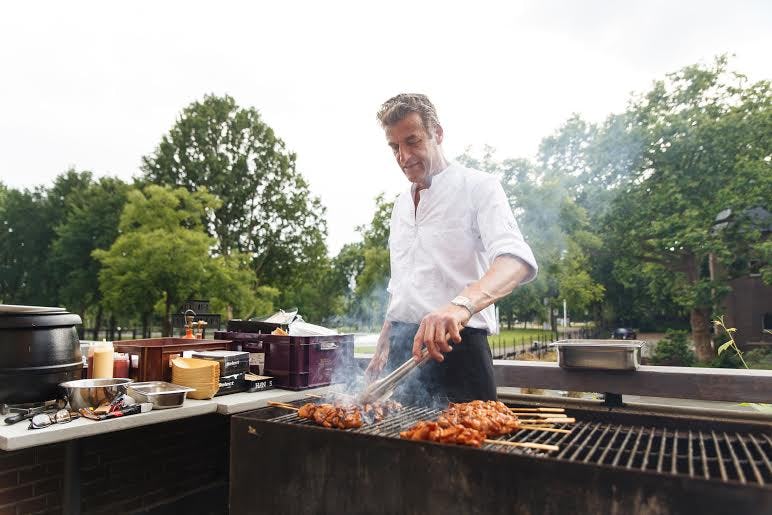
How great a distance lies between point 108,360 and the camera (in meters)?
2.90

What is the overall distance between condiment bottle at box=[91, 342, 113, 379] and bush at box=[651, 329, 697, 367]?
2188cm

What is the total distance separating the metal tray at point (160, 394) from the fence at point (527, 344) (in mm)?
9729

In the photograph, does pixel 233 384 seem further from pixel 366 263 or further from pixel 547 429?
pixel 366 263

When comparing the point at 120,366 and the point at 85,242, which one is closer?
the point at 120,366

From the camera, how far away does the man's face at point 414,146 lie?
245 cm

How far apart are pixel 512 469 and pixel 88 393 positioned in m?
2.15

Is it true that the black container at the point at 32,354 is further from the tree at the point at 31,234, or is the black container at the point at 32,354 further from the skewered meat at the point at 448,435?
the tree at the point at 31,234

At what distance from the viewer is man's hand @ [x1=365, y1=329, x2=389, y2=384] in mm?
2703

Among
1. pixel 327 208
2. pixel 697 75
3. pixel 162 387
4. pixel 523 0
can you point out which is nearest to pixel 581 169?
pixel 697 75

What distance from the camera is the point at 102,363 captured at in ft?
9.45

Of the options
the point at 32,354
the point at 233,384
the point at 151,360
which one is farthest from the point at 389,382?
the point at 32,354

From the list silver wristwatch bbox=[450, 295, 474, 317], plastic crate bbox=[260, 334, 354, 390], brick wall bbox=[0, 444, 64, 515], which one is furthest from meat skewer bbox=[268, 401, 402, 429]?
brick wall bbox=[0, 444, 64, 515]

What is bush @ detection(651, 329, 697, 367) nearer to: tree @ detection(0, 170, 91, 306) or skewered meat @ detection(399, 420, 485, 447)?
skewered meat @ detection(399, 420, 485, 447)

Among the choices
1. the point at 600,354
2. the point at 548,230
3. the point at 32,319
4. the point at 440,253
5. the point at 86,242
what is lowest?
the point at 600,354
